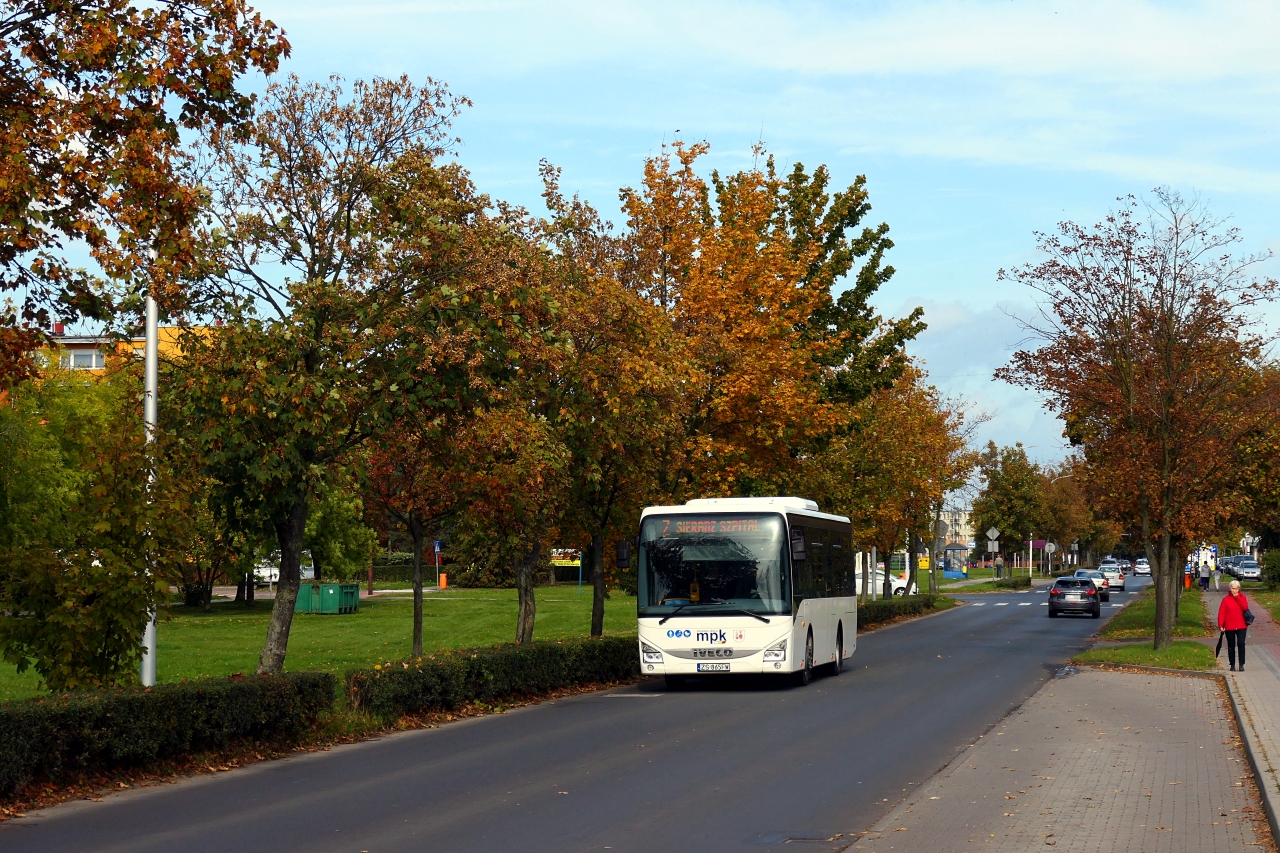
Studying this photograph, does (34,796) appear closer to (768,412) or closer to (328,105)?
(328,105)

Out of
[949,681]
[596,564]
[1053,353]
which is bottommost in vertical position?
[949,681]

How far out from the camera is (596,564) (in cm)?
2814

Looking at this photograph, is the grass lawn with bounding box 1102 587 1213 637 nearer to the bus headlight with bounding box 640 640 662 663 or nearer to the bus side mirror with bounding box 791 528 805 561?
the bus side mirror with bounding box 791 528 805 561

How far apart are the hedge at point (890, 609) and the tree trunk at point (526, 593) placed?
1818 centimetres

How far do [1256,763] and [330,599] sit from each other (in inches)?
1847

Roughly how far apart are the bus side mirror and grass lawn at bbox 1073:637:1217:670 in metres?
7.37

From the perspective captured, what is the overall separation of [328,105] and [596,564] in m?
12.9

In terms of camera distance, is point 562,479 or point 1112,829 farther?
point 562,479

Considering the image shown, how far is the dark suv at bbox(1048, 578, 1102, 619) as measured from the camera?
49125 mm

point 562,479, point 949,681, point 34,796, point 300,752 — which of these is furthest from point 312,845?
point 949,681

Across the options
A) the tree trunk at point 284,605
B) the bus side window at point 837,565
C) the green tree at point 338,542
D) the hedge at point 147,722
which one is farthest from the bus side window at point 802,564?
the green tree at point 338,542

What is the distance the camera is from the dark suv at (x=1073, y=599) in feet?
161

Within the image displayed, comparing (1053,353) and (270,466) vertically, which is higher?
(1053,353)

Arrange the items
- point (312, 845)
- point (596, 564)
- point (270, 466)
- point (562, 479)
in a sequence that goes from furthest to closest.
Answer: point (596, 564), point (562, 479), point (270, 466), point (312, 845)
